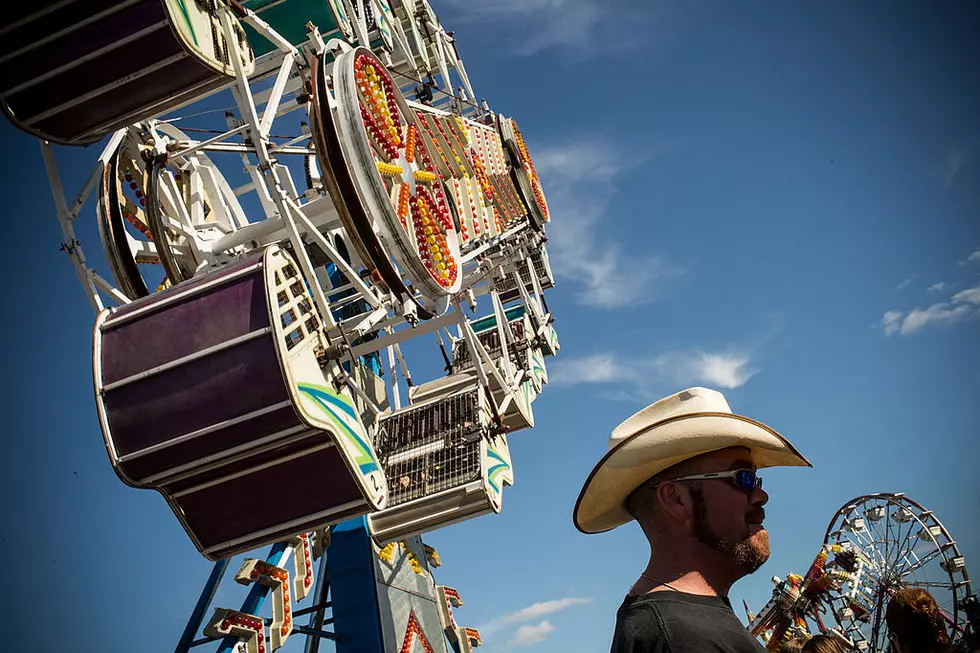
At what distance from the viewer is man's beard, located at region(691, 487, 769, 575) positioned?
259 centimetres

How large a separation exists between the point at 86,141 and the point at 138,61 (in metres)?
1.35

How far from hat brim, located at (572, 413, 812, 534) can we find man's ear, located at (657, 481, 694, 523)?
9cm

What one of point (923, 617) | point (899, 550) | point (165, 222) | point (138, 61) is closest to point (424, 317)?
point (165, 222)

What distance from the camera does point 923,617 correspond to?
4227 mm

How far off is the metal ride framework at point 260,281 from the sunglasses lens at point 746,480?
501cm

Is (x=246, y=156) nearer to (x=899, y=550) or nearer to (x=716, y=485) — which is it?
(x=716, y=485)

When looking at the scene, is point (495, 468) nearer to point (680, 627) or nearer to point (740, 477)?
point (740, 477)

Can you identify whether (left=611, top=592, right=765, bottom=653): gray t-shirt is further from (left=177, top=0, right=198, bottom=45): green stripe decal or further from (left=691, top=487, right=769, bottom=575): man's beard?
(left=177, top=0, right=198, bottom=45): green stripe decal

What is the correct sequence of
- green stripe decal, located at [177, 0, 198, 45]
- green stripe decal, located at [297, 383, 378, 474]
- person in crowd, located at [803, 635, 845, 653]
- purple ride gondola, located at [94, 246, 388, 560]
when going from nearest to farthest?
person in crowd, located at [803, 635, 845, 653], purple ride gondola, located at [94, 246, 388, 560], green stripe decal, located at [297, 383, 378, 474], green stripe decal, located at [177, 0, 198, 45]

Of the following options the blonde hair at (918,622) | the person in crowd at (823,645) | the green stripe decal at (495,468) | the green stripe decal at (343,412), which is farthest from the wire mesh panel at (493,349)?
the blonde hair at (918,622)

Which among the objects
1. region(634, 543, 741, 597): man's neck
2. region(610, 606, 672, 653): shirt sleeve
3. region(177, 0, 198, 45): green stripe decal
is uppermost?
region(177, 0, 198, 45): green stripe decal

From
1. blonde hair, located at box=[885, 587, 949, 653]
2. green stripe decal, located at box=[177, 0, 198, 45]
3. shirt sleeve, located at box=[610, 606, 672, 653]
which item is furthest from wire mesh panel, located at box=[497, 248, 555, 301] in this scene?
shirt sleeve, located at box=[610, 606, 672, 653]

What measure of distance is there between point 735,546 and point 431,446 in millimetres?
9747

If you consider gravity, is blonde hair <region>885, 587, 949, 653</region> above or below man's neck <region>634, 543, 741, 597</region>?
below
